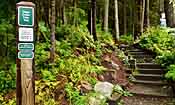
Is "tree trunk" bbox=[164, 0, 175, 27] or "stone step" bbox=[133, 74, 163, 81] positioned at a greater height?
"tree trunk" bbox=[164, 0, 175, 27]

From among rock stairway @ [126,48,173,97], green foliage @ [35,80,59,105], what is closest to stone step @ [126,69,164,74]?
rock stairway @ [126,48,173,97]

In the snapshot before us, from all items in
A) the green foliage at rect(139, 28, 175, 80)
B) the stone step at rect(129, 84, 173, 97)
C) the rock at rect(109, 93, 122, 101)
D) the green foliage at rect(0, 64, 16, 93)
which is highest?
the green foliage at rect(139, 28, 175, 80)

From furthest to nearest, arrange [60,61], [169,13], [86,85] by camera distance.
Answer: [169,13] → [60,61] → [86,85]

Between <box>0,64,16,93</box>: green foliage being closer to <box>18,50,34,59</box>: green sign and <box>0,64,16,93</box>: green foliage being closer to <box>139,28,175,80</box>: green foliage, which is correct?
<box>18,50,34,59</box>: green sign

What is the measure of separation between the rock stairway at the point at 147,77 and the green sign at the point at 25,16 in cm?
578

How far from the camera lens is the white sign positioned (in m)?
4.07

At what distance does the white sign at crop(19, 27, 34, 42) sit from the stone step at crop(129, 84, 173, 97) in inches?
226

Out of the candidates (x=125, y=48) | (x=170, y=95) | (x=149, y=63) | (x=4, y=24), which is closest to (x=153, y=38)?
(x=125, y=48)

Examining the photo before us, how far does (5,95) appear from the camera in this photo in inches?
269

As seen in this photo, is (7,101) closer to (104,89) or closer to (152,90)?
(104,89)

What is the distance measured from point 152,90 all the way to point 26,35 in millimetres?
6280

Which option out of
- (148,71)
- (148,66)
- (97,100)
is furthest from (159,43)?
(97,100)

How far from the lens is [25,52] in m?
4.13

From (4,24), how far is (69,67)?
204 centimetres
